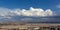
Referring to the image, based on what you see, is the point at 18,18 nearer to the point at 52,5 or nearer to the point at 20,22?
the point at 20,22

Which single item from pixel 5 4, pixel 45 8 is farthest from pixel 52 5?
pixel 5 4

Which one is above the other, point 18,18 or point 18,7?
point 18,7

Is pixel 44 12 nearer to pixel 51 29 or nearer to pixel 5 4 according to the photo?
pixel 51 29

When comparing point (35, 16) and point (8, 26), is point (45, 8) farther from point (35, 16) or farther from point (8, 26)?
point (8, 26)

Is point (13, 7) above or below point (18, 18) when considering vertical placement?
above

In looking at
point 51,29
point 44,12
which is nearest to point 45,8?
point 44,12

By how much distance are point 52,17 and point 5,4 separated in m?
0.82

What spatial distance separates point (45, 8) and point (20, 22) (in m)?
0.48

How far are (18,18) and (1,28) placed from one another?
323 mm

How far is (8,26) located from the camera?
2.36 m

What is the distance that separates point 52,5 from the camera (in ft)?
7.99

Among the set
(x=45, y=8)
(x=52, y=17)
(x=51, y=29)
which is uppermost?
(x=45, y=8)

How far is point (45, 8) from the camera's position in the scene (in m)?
2.42

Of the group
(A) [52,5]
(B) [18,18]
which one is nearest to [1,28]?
(B) [18,18]
